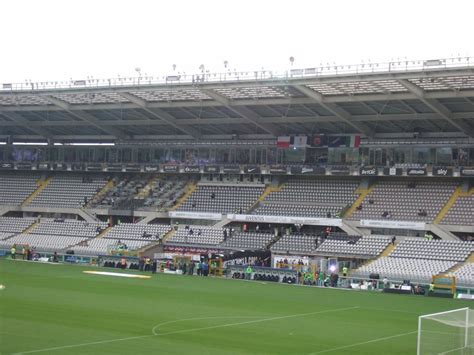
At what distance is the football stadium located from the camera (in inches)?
1163

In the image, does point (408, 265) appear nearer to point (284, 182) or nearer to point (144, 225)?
point (284, 182)

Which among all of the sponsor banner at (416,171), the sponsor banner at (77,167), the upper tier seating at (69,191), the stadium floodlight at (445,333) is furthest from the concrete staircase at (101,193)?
the stadium floodlight at (445,333)

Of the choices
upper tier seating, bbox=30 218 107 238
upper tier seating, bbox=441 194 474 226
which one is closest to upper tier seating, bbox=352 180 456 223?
upper tier seating, bbox=441 194 474 226

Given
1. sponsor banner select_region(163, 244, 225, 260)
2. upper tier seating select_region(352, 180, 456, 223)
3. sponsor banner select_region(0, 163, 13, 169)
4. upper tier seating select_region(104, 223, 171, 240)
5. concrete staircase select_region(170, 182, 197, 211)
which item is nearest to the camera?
upper tier seating select_region(352, 180, 456, 223)

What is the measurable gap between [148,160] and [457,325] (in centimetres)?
5072

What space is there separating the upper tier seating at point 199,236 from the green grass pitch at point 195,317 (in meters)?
12.7

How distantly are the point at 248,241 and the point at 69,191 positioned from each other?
21.6 metres

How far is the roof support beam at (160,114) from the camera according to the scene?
56.0 m

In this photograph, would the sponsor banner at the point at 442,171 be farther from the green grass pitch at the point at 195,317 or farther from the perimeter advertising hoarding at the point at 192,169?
the perimeter advertising hoarding at the point at 192,169

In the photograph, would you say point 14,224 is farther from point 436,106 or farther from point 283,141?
point 436,106

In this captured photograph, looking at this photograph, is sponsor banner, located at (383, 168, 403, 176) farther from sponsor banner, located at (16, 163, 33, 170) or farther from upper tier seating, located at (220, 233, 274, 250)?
sponsor banner, located at (16, 163, 33, 170)

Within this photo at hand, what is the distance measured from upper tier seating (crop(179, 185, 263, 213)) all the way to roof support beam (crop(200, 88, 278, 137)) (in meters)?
5.24

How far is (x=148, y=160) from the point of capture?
67.2 metres

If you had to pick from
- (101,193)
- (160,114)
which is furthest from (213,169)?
(101,193)
